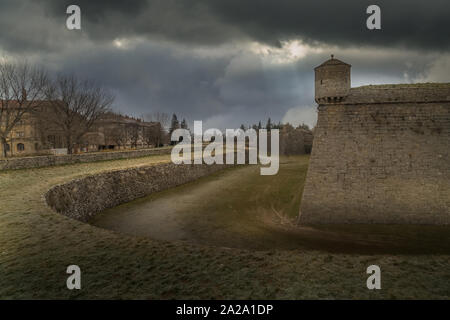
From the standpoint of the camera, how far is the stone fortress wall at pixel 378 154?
12164 mm

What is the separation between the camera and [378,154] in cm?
1264

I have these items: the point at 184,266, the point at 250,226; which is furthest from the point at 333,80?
the point at 184,266

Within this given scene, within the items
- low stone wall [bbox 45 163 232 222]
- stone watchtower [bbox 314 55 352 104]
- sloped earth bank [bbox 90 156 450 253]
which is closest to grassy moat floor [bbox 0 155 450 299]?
sloped earth bank [bbox 90 156 450 253]

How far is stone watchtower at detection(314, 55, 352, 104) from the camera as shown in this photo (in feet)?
41.4

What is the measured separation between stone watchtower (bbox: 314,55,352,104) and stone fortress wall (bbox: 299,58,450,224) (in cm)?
5

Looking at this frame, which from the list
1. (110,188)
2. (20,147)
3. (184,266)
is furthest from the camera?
(20,147)

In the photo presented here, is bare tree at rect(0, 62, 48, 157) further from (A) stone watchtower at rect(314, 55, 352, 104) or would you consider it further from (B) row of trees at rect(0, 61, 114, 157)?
(A) stone watchtower at rect(314, 55, 352, 104)

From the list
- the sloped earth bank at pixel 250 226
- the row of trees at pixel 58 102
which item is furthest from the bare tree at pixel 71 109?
the sloped earth bank at pixel 250 226

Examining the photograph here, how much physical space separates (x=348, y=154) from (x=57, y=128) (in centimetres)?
3126

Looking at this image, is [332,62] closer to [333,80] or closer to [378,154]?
[333,80]

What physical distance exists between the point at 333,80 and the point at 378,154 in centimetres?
424

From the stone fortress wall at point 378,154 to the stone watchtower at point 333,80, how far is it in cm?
5

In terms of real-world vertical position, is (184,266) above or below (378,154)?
below
